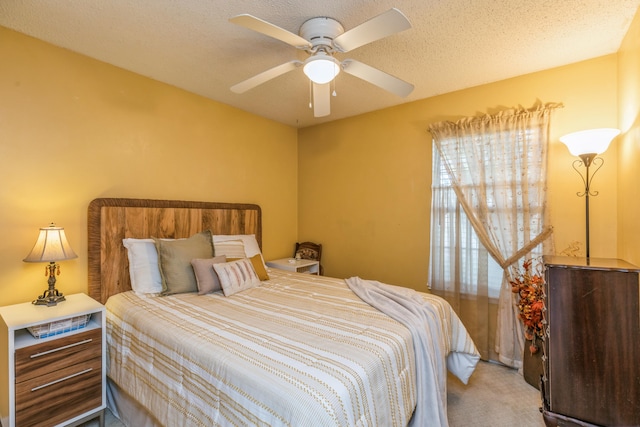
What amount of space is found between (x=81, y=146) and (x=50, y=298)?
44.4 inches

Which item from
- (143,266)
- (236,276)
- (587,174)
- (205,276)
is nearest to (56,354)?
(143,266)

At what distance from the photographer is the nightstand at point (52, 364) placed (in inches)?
61.4

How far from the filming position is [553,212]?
2467 millimetres

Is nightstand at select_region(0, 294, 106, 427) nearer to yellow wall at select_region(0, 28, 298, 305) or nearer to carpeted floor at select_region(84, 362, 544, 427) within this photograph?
carpeted floor at select_region(84, 362, 544, 427)

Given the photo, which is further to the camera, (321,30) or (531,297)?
(531,297)

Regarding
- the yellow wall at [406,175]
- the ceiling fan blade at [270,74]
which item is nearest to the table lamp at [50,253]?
the ceiling fan blade at [270,74]

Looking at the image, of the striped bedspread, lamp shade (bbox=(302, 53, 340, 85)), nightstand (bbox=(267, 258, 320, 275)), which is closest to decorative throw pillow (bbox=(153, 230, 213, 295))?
the striped bedspread

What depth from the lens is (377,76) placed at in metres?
1.91

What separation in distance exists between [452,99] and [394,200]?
1174 mm

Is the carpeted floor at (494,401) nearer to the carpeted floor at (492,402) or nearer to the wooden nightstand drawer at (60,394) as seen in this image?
the carpeted floor at (492,402)

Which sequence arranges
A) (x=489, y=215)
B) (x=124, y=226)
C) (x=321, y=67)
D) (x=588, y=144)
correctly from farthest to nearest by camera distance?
(x=489, y=215), (x=124, y=226), (x=588, y=144), (x=321, y=67)

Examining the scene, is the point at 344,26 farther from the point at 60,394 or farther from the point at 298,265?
the point at 60,394

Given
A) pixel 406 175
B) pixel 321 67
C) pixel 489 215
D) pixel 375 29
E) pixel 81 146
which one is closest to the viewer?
pixel 375 29

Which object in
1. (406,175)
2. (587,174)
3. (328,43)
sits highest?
(328,43)
